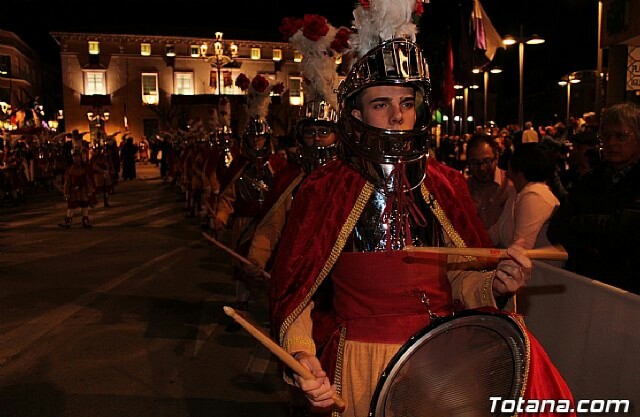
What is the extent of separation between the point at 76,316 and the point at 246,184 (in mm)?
2639

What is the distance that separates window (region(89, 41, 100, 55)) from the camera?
66344 mm

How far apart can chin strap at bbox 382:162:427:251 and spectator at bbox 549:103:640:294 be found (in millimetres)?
1692

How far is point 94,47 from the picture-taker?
66.6 metres

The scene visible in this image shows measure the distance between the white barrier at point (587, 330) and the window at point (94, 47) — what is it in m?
69.3

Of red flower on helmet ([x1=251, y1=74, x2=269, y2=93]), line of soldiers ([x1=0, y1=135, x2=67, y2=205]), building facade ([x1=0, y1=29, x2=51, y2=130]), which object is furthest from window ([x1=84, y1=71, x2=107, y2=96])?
Result: red flower on helmet ([x1=251, y1=74, x2=269, y2=93])

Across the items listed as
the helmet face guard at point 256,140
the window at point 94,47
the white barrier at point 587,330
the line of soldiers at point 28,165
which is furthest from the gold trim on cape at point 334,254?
the window at point 94,47

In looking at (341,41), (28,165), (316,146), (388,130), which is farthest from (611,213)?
(28,165)

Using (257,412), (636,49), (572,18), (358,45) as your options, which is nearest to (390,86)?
(358,45)

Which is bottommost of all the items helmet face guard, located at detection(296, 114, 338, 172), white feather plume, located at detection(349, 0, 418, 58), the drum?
the drum

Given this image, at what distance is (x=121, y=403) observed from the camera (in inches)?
199

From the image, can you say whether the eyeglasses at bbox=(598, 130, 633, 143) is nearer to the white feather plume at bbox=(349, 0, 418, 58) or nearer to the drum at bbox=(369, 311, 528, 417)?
the white feather plume at bbox=(349, 0, 418, 58)

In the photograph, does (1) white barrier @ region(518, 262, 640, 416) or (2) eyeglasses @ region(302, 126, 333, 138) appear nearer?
(1) white barrier @ region(518, 262, 640, 416)

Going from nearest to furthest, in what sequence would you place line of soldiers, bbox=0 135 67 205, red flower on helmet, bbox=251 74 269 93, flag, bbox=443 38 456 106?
red flower on helmet, bbox=251 74 269 93, flag, bbox=443 38 456 106, line of soldiers, bbox=0 135 67 205

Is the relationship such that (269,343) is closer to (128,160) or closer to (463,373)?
(463,373)
